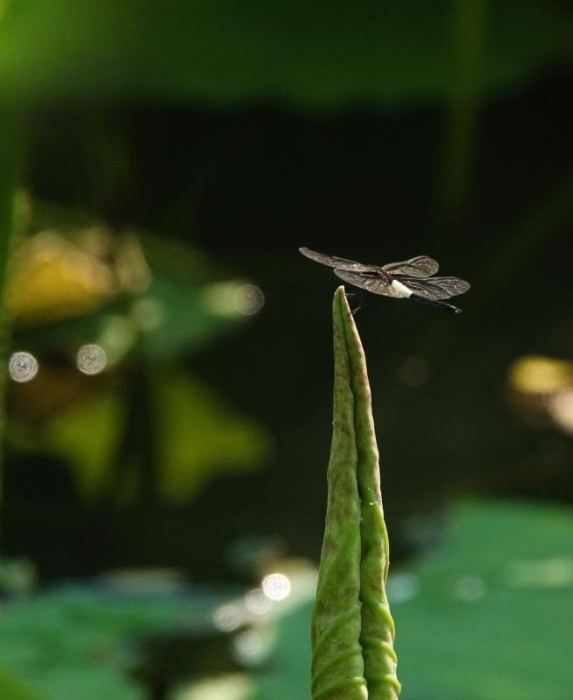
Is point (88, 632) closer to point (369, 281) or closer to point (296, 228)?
point (369, 281)

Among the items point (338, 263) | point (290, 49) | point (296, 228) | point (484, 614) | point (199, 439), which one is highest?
point (290, 49)

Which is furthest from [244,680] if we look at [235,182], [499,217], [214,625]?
[235,182]

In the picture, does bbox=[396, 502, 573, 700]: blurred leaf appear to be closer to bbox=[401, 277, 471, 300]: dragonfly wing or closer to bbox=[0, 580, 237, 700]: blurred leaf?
bbox=[0, 580, 237, 700]: blurred leaf

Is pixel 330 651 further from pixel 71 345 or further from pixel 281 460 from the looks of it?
pixel 71 345

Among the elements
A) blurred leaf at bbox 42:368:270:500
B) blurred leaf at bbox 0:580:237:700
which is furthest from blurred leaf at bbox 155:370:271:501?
blurred leaf at bbox 0:580:237:700

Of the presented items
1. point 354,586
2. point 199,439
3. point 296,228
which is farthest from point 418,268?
point 296,228
